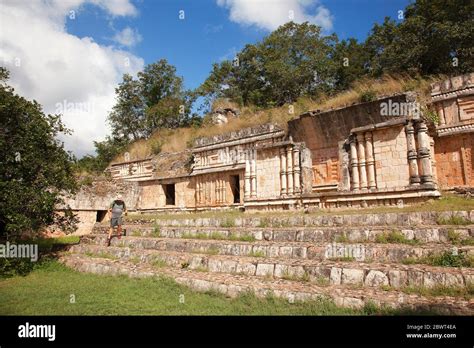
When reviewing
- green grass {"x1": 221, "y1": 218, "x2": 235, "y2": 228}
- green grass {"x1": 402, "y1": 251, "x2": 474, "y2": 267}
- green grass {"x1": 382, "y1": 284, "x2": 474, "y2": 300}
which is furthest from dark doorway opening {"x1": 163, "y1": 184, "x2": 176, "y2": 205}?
green grass {"x1": 382, "y1": 284, "x2": 474, "y2": 300}

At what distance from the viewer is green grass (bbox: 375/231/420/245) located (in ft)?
22.6

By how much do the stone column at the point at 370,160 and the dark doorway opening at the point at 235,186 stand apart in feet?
28.9

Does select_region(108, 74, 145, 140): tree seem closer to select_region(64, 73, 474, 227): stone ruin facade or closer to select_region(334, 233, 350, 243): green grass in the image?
select_region(64, 73, 474, 227): stone ruin facade

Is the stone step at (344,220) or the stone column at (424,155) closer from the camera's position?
the stone step at (344,220)

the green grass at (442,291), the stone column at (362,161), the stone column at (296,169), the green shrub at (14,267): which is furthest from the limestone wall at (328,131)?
the green shrub at (14,267)

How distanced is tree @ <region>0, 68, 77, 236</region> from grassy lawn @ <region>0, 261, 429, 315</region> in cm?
196

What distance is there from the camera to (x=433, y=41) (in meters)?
21.3

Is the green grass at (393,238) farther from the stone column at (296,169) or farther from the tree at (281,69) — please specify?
the tree at (281,69)

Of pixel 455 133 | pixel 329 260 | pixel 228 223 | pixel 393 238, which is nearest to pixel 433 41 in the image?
pixel 455 133

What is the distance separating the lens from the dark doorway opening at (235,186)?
19016mm

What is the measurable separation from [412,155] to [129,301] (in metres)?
9.84

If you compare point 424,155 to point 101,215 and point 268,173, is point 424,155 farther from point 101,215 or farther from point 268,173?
point 101,215
